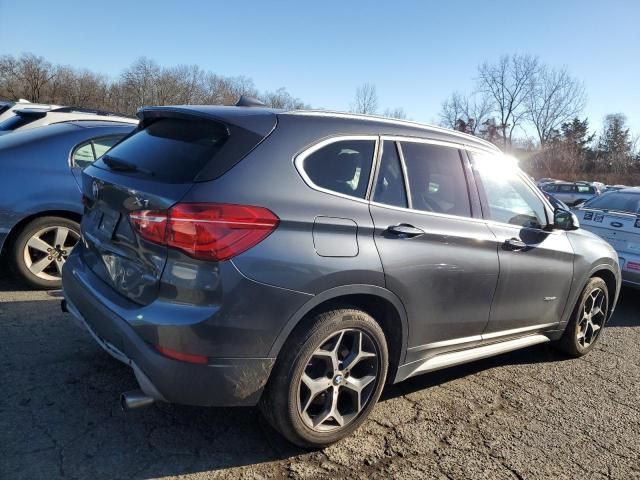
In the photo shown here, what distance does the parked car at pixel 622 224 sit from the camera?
623 centimetres

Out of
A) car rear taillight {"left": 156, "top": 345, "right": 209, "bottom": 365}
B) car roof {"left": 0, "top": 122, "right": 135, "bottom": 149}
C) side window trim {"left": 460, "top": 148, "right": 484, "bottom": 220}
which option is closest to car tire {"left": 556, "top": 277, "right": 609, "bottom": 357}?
side window trim {"left": 460, "top": 148, "right": 484, "bottom": 220}

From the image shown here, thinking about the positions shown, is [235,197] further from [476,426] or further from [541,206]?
[541,206]

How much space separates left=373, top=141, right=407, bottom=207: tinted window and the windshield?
18.9 feet

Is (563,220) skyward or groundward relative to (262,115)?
groundward

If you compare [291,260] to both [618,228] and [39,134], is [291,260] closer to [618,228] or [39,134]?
[39,134]

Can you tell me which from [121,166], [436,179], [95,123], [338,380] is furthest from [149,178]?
[95,123]

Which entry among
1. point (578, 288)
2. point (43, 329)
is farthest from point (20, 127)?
point (578, 288)

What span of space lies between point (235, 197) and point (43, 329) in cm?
253

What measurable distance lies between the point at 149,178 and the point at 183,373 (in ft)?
3.31

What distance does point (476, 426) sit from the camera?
325cm

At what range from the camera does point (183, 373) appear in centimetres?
236

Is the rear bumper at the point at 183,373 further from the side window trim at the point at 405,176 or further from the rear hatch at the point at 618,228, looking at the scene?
the rear hatch at the point at 618,228

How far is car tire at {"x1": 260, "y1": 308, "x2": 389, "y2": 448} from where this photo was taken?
8.41ft

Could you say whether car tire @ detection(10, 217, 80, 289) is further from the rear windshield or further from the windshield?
the windshield
